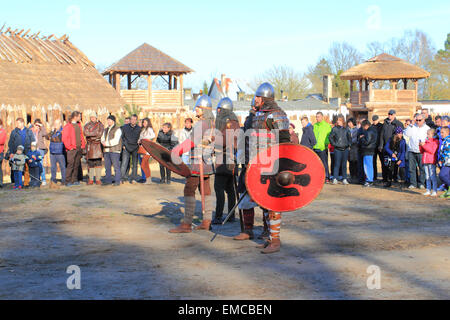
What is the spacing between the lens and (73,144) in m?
13.6

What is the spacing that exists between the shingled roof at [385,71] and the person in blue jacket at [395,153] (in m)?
25.0

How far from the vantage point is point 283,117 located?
709 centimetres

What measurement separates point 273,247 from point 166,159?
222 centimetres

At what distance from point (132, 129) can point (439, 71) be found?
57.6 meters

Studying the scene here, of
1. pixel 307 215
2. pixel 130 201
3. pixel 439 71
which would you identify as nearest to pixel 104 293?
pixel 307 215

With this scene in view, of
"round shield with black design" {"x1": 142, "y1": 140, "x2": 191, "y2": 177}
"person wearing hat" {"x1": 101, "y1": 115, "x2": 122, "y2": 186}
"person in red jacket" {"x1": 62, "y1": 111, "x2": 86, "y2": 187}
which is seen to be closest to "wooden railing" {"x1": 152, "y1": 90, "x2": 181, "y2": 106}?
"person in red jacket" {"x1": 62, "y1": 111, "x2": 86, "y2": 187}

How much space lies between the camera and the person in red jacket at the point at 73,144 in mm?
13559

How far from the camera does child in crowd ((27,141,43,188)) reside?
1348cm

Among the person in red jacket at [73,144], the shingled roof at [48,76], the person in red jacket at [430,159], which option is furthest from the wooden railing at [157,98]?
the person in red jacket at [430,159]

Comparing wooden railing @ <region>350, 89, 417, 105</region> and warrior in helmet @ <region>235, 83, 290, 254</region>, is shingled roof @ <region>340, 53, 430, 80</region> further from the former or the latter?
warrior in helmet @ <region>235, 83, 290, 254</region>

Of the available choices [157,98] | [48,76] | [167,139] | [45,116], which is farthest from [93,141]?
[157,98]

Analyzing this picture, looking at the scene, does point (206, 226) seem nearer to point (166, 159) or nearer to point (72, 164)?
point (166, 159)

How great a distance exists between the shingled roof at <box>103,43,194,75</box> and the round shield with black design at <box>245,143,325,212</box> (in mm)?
28284

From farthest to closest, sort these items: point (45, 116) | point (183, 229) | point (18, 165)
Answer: point (45, 116) < point (18, 165) < point (183, 229)
